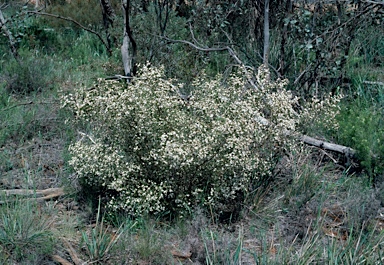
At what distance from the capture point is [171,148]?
13.3 feet

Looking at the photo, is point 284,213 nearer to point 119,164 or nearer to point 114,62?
point 119,164

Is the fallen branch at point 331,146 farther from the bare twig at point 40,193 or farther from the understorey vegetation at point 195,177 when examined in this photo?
the bare twig at point 40,193

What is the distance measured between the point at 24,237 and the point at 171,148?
1.15 meters

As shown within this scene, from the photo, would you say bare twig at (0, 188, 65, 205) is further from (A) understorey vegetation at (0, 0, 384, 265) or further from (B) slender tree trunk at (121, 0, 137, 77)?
(B) slender tree trunk at (121, 0, 137, 77)


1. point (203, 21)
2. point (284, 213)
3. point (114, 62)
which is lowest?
point (284, 213)

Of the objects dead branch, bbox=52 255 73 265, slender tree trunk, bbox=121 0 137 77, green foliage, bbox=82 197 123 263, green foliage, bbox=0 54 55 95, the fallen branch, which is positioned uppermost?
slender tree trunk, bbox=121 0 137 77

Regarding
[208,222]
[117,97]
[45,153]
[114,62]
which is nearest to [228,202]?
[208,222]

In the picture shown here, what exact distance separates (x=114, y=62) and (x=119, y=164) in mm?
3331

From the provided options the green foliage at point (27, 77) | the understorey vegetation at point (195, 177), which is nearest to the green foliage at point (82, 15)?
the green foliage at point (27, 77)

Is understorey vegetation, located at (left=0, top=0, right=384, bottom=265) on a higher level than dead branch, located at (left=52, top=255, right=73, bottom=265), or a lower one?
higher

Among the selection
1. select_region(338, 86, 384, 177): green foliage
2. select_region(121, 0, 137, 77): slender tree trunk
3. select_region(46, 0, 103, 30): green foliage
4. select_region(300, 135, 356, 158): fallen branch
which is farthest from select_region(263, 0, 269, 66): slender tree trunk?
select_region(46, 0, 103, 30): green foliage

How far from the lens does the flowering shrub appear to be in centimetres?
416

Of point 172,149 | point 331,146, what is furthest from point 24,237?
point 331,146

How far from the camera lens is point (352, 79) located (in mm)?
6922
